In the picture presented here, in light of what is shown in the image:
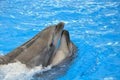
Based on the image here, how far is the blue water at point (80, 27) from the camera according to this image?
6.88 metres

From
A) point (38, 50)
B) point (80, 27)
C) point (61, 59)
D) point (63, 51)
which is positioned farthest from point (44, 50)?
point (80, 27)

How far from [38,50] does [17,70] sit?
0.63 metres

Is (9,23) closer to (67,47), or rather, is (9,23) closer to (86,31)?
(86,31)

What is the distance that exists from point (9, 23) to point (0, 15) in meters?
1.53

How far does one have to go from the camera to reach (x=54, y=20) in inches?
443

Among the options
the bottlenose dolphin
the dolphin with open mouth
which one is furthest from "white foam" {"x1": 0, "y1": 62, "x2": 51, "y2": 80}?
the bottlenose dolphin

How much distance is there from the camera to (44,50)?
5789 mm

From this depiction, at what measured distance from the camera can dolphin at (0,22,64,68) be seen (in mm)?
Answer: 5559

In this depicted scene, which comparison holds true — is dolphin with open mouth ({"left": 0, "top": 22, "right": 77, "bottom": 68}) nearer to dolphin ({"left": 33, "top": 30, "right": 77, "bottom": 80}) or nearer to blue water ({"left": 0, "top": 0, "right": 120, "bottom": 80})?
dolphin ({"left": 33, "top": 30, "right": 77, "bottom": 80})

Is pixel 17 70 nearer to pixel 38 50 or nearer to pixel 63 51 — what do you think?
pixel 38 50

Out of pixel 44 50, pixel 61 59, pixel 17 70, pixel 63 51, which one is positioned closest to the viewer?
pixel 17 70

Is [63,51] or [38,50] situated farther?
[63,51]

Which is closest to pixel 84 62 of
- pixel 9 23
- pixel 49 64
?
pixel 49 64

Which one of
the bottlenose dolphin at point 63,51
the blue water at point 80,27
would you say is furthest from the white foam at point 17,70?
the blue water at point 80,27
